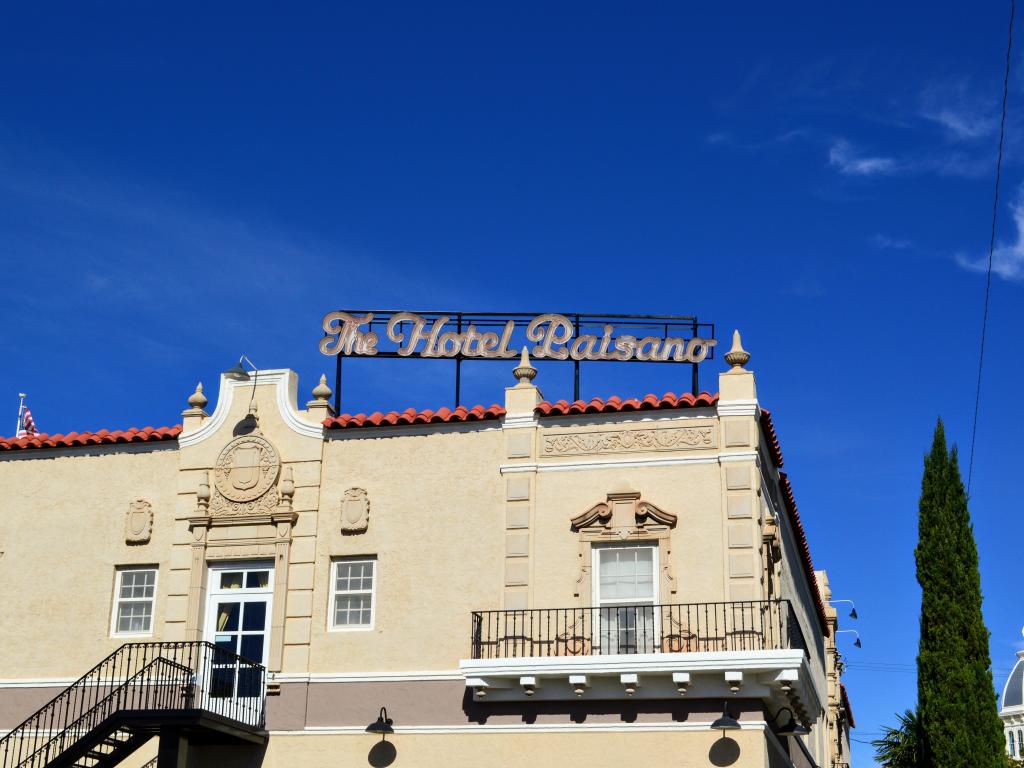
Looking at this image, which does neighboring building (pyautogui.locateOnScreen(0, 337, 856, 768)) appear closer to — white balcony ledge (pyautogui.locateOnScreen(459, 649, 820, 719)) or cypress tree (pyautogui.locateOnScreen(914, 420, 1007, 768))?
white balcony ledge (pyautogui.locateOnScreen(459, 649, 820, 719))

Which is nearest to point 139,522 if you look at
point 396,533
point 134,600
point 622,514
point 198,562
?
point 134,600

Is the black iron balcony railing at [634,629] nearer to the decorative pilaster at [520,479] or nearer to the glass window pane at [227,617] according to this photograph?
the decorative pilaster at [520,479]

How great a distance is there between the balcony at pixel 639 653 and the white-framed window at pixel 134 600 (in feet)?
19.8

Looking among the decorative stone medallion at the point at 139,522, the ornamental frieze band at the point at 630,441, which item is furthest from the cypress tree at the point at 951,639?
the decorative stone medallion at the point at 139,522

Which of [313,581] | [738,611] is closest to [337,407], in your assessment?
[313,581]

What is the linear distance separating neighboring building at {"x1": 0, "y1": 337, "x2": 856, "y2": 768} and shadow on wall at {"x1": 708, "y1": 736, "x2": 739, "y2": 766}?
0.04 m

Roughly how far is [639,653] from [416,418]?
18.5 feet

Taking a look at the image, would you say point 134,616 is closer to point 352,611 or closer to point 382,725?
point 352,611

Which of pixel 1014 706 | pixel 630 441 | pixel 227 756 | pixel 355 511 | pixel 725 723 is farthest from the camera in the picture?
pixel 1014 706

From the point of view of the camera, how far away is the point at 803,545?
28859 mm

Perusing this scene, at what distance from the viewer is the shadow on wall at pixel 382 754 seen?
20750mm

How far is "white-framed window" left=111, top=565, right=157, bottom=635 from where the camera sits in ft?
74.8

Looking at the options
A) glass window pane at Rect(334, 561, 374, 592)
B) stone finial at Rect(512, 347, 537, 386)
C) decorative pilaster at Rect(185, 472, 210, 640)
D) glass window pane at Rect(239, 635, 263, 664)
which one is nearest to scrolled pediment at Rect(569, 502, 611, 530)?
stone finial at Rect(512, 347, 537, 386)

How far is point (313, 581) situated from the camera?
2216cm
